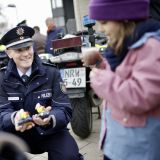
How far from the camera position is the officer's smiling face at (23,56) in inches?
114

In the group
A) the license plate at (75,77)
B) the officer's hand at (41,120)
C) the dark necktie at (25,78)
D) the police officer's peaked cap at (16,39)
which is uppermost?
the police officer's peaked cap at (16,39)

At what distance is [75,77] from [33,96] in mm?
1266

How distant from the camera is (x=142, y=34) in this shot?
5.48 ft

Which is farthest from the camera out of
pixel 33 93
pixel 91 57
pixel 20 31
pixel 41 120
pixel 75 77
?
pixel 75 77

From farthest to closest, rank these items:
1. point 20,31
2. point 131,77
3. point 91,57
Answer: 1. point 20,31
2. point 91,57
3. point 131,77

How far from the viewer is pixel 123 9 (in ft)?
5.42

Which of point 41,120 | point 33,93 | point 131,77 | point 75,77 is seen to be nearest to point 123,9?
point 131,77

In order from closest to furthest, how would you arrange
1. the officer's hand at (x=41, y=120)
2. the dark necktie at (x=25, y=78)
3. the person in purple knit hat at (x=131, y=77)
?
the person in purple knit hat at (x=131, y=77), the officer's hand at (x=41, y=120), the dark necktie at (x=25, y=78)

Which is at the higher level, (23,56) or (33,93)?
(23,56)

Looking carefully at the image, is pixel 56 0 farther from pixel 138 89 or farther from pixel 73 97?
pixel 138 89

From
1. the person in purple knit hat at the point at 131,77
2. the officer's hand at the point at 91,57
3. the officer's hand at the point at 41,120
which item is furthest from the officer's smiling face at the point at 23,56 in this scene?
the person in purple knit hat at the point at 131,77

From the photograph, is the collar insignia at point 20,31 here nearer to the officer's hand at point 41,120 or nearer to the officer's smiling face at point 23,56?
the officer's smiling face at point 23,56

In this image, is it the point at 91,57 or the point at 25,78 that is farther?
the point at 25,78

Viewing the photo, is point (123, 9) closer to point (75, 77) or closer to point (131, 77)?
point (131, 77)
